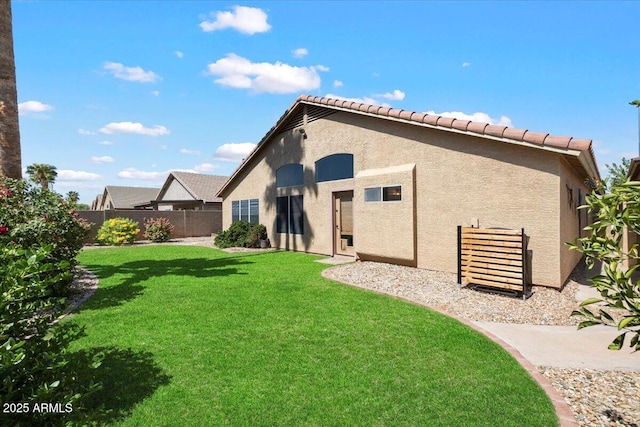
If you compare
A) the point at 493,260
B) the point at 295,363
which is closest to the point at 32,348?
the point at 295,363

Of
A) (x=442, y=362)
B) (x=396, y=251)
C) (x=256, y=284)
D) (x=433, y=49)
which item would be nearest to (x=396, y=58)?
(x=433, y=49)

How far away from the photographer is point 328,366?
4.52 m

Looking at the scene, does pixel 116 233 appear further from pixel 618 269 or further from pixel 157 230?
pixel 618 269

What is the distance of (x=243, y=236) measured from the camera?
1869 centimetres

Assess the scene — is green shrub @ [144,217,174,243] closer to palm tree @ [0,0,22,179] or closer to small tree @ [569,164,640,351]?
palm tree @ [0,0,22,179]

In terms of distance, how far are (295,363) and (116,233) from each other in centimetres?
2108

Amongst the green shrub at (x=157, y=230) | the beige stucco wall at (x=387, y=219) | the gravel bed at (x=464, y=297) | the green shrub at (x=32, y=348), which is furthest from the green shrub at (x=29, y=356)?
the green shrub at (x=157, y=230)

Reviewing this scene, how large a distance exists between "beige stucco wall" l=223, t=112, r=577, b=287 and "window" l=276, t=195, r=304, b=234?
430 millimetres

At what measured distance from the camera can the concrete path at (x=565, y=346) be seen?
477cm

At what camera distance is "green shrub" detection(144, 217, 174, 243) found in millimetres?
23422

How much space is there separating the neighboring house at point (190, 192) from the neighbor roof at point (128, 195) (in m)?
9.04

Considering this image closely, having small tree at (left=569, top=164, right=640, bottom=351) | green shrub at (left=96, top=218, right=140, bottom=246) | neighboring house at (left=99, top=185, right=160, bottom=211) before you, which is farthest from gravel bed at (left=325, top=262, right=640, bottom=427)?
neighboring house at (left=99, top=185, right=160, bottom=211)

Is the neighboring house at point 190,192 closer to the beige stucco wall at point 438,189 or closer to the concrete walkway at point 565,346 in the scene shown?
the beige stucco wall at point 438,189

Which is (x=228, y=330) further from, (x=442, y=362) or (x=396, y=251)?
(x=396, y=251)
